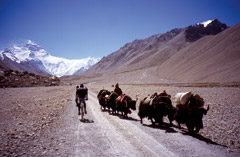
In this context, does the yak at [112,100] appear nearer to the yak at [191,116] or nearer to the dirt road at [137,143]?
the dirt road at [137,143]

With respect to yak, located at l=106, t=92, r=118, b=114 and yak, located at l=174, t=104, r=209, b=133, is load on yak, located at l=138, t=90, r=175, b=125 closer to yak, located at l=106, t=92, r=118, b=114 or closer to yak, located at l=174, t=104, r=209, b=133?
yak, located at l=174, t=104, r=209, b=133

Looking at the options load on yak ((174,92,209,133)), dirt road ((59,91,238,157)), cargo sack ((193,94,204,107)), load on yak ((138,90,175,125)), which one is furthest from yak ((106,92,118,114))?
cargo sack ((193,94,204,107))

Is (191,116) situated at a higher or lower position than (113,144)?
higher

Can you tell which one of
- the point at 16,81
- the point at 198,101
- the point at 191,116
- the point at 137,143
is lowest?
the point at 137,143

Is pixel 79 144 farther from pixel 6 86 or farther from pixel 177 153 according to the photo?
pixel 6 86

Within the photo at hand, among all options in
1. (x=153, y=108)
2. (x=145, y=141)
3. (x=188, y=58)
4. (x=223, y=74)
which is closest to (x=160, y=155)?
(x=145, y=141)

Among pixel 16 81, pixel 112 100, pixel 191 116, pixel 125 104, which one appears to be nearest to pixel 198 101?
pixel 191 116

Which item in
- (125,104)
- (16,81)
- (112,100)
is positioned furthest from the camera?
(16,81)

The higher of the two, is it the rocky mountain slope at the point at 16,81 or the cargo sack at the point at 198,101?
the rocky mountain slope at the point at 16,81

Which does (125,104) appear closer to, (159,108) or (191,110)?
(159,108)

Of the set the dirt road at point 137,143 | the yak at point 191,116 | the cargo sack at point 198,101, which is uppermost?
A: the cargo sack at point 198,101

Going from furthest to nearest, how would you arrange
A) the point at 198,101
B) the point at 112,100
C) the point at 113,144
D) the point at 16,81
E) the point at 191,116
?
1. the point at 16,81
2. the point at 112,100
3. the point at 198,101
4. the point at 191,116
5. the point at 113,144

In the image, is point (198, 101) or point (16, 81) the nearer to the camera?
point (198, 101)

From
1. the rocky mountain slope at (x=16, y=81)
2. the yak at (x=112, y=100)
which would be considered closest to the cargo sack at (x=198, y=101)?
the yak at (x=112, y=100)
